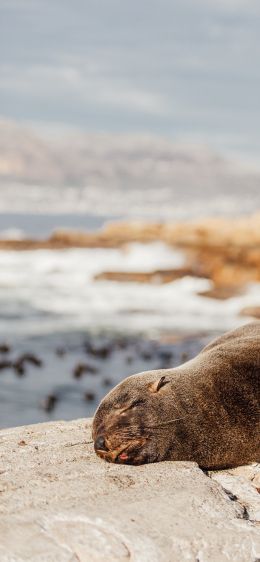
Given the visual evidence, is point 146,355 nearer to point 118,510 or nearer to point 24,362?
point 24,362

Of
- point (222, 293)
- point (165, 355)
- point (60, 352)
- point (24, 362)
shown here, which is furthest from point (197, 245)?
point (24, 362)

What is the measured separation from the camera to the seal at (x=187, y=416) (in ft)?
22.5

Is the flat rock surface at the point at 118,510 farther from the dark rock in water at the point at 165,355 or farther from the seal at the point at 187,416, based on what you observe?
the dark rock in water at the point at 165,355

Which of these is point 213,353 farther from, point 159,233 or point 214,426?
point 159,233

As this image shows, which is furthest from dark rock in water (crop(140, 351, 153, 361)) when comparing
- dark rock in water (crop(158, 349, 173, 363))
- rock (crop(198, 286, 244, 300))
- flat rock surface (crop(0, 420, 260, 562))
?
flat rock surface (crop(0, 420, 260, 562))

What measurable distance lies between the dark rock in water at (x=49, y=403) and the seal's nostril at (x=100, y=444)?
11.0 meters

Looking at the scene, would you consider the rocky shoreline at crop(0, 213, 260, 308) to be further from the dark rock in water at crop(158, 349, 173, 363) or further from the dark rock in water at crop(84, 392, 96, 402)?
the dark rock in water at crop(84, 392, 96, 402)

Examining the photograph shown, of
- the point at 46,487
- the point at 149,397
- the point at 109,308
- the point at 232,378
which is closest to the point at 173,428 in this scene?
the point at 149,397

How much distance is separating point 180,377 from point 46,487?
2.12 meters

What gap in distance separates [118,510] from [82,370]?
16384mm

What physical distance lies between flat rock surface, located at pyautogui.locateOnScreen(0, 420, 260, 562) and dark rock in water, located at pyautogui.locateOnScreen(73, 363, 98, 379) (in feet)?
47.2

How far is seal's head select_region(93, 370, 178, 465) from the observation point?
6781 mm

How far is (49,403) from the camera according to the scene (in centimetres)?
1805

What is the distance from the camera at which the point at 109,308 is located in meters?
34.6
